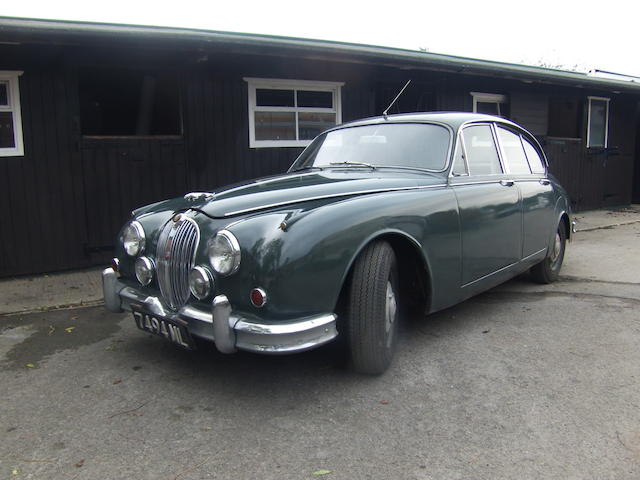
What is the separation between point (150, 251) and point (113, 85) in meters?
5.95

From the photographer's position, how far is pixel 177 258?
10.00 feet

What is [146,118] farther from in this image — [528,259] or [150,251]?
[528,259]

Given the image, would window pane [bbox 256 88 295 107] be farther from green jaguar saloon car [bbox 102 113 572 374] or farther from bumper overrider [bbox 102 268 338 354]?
bumper overrider [bbox 102 268 338 354]

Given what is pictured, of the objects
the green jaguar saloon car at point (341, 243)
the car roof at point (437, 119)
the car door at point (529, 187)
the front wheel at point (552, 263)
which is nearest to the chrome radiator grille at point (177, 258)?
the green jaguar saloon car at point (341, 243)

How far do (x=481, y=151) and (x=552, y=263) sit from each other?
73.4 inches

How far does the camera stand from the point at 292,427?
2.69 meters

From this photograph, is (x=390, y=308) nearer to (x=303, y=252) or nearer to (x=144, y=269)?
(x=303, y=252)

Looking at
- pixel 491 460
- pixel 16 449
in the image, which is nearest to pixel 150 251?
pixel 16 449

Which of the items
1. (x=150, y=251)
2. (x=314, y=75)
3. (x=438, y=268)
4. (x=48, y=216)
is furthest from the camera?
(x=314, y=75)

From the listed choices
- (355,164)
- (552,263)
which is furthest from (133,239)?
(552,263)

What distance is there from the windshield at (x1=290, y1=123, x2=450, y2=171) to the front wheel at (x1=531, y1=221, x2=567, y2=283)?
2012 mm

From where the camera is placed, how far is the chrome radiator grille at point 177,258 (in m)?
2.99

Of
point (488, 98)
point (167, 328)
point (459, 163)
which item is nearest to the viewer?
point (167, 328)

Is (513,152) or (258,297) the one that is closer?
(258,297)
